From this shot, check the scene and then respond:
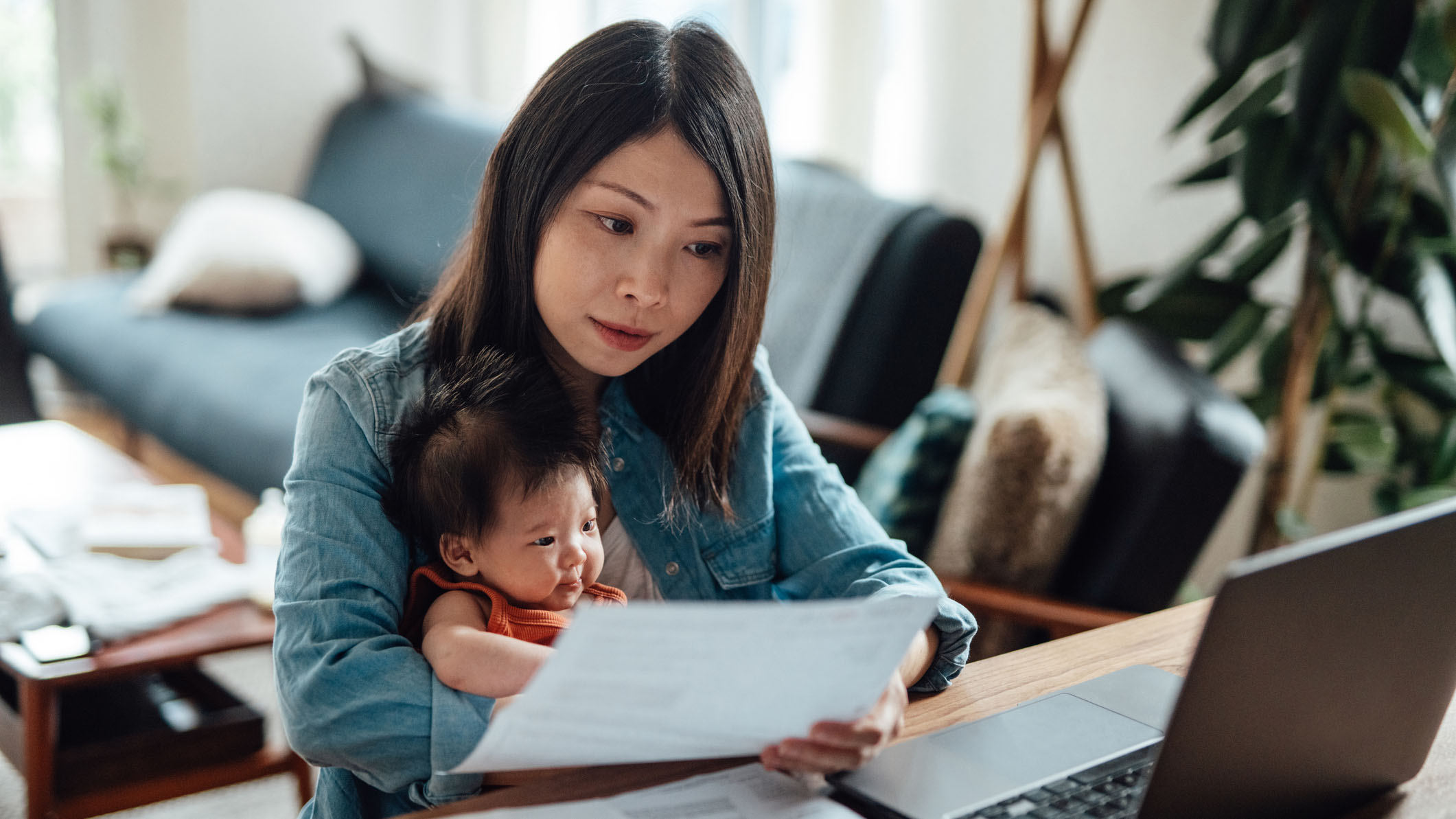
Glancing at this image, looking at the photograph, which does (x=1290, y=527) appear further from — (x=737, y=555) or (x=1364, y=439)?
(x=737, y=555)

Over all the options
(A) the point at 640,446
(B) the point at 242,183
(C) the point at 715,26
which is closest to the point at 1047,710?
(A) the point at 640,446

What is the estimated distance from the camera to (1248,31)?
1742mm

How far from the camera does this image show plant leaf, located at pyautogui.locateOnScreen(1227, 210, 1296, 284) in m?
1.88

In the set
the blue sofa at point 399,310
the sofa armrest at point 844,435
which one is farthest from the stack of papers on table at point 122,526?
the sofa armrest at point 844,435

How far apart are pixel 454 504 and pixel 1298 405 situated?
1.47 meters

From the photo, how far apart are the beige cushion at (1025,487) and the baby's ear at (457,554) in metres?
0.89

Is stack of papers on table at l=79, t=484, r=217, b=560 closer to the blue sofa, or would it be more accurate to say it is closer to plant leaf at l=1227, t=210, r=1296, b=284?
the blue sofa

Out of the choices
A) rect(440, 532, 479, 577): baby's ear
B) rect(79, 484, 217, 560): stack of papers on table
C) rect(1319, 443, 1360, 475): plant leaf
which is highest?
rect(440, 532, 479, 577): baby's ear

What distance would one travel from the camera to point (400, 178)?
11.4 ft

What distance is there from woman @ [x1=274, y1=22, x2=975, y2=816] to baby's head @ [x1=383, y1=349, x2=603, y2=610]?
0.09 feet

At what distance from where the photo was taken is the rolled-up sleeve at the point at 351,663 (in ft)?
2.44

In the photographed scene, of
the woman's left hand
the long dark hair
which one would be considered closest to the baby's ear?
the long dark hair

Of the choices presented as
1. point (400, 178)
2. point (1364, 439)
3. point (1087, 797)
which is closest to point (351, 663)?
point (1087, 797)

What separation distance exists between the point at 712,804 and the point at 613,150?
47cm
